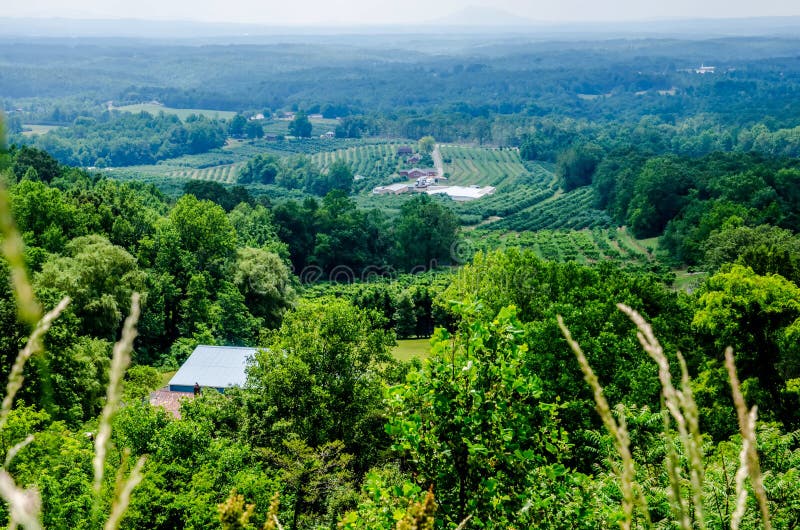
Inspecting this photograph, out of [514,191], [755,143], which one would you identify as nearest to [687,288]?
[514,191]

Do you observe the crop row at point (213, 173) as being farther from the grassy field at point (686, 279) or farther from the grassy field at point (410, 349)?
the grassy field at point (410, 349)

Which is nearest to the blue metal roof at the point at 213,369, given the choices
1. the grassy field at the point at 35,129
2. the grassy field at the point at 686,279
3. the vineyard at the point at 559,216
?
the grassy field at the point at 686,279

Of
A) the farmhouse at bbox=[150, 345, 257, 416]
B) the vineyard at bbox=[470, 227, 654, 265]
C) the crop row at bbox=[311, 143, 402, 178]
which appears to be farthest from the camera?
the crop row at bbox=[311, 143, 402, 178]

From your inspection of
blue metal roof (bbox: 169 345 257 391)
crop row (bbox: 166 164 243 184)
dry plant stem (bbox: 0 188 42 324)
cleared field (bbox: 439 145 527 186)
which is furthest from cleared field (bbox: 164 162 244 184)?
dry plant stem (bbox: 0 188 42 324)

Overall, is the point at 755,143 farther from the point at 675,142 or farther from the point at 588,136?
the point at 588,136

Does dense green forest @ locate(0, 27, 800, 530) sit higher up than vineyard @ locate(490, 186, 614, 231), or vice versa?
dense green forest @ locate(0, 27, 800, 530)

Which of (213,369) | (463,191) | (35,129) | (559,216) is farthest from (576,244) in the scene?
(35,129)

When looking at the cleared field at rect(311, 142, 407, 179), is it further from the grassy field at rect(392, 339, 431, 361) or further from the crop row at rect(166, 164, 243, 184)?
the grassy field at rect(392, 339, 431, 361)
